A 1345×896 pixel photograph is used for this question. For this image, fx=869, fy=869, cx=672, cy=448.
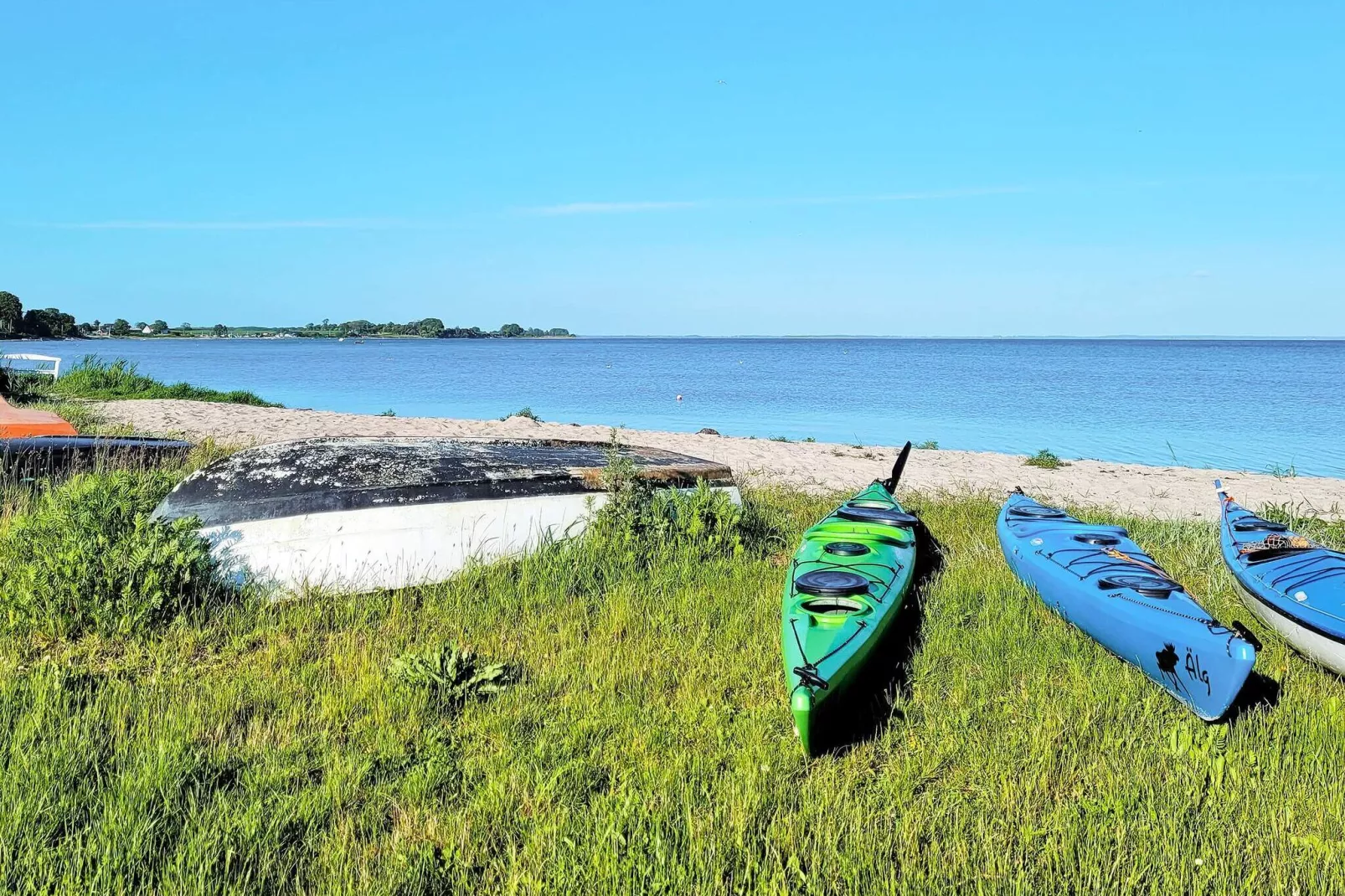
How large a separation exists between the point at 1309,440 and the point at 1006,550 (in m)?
23.8

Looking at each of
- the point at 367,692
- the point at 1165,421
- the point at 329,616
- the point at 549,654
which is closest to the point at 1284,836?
the point at 549,654

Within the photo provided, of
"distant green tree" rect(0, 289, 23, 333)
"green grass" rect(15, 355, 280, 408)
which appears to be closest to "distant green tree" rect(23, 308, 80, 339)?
"distant green tree" rect(0, 289, 23, 333)

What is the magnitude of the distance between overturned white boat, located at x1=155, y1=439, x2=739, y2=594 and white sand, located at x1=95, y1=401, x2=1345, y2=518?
5.37m

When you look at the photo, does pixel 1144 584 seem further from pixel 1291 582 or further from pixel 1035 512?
pixel 1035 512

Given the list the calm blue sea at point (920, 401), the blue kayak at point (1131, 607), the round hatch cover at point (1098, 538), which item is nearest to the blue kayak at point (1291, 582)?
the blue kayak at point (1131, 607)

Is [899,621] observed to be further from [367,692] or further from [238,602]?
[238,602]

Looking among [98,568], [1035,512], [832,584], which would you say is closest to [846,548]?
[832,584]

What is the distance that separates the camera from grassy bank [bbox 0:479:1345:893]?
2.88m

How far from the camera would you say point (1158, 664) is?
14.6 ft

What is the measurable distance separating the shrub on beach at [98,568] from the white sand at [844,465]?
6.58m

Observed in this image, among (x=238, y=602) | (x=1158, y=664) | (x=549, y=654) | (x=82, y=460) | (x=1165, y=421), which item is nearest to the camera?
(x=1158, y=664)

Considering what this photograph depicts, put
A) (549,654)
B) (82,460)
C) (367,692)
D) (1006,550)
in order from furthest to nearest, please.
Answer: (82,460), (1006,550), (549,654), (367,692)

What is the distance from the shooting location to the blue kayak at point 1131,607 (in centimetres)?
408

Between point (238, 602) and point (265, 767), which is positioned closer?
point (265, 767)
